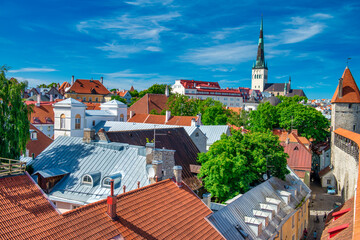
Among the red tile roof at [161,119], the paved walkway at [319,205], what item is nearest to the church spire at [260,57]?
the red tile roof at [161,119]

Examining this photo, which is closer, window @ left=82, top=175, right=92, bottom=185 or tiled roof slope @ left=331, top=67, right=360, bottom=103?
window @ left=82, top=175, right=92, bottom=185

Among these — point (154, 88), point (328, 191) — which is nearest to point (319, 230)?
point (328, 191)

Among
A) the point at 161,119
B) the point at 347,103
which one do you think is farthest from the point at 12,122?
the point at 347,103

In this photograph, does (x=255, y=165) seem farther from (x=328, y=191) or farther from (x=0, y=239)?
(x=328, y=191)

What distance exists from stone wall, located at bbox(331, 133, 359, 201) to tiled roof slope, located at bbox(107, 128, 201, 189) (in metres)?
16.5

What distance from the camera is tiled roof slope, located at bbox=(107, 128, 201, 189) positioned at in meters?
23.8

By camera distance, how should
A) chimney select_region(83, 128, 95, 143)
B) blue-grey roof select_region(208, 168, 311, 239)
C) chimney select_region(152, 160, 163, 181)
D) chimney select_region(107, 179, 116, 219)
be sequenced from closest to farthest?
chimney select_region(107, 179, 116, 219) → blue-grey roof select_region(208, 168, 311, 239) → chimney select_region(152, 160, 163, 181) → chimney select_region(83, 128, 95, 143)

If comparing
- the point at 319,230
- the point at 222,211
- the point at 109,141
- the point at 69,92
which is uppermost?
the point at 69,92

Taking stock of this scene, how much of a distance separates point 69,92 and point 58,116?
5880 centimetres

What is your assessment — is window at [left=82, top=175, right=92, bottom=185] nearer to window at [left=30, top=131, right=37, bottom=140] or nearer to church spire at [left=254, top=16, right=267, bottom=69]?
window at [left=30, top=131, right=37, bottom=140]

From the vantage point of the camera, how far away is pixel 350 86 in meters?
45.1

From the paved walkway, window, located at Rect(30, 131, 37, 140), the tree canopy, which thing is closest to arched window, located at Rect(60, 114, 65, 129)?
window, located at Rect(30, 131, 37, 140)

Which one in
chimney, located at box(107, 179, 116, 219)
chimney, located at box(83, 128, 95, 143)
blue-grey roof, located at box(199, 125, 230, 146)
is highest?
chimney, located at box(83, 128, 95, 143)

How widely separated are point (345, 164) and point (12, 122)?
111ft
